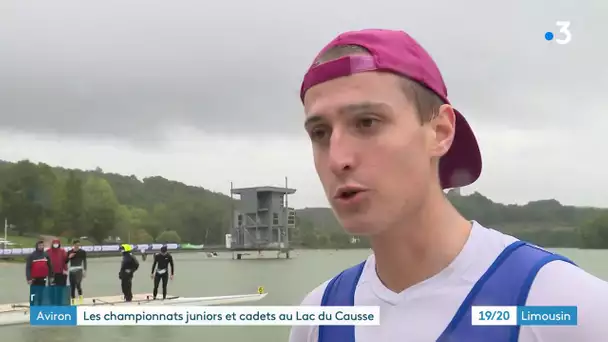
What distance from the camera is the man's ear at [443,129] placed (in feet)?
4.37

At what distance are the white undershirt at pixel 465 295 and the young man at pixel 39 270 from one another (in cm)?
1258

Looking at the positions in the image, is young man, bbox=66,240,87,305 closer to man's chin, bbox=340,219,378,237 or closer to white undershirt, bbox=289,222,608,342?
white undershirt, bbox=289,222,608,342

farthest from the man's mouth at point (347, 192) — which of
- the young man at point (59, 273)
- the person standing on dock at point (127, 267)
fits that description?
the person standing on dock at point (127, 267)

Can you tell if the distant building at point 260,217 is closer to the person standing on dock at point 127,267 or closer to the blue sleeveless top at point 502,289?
the person standing on dock at point 127,267

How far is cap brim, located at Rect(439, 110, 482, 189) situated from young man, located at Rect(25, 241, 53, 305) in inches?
500

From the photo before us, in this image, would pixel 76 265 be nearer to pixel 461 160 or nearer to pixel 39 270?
pixel 39 270

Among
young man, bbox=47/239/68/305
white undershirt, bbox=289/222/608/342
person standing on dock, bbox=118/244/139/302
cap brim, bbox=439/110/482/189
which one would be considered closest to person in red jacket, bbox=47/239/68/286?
young man, bbox=47/239/68/305

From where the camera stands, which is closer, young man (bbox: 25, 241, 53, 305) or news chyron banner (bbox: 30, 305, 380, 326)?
news chyron banner (bbox: 30, 305, 380, 326)

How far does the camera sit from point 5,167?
69.7 meters

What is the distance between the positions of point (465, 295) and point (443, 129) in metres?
0.35

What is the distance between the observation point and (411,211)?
1310 millimetres

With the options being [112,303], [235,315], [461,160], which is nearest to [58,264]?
[112,303]

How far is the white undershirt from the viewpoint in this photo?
3.78 feet

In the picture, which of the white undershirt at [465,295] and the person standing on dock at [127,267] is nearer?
the white undershirt at [465,295]
